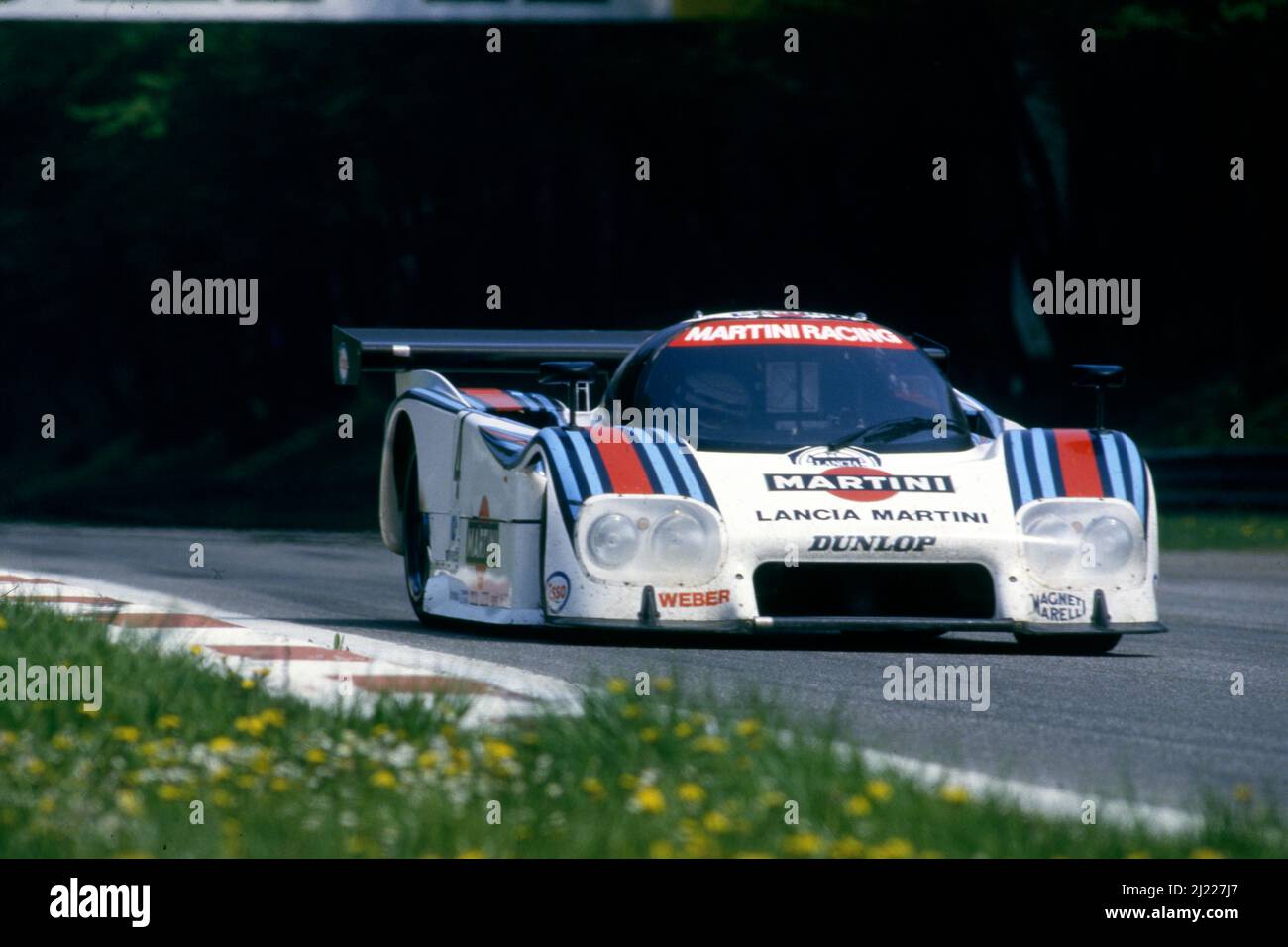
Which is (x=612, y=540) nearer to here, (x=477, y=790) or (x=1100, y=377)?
(x=1100, y=377)

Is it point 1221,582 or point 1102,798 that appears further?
point 1221,582

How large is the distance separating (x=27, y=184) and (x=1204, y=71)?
2246cm

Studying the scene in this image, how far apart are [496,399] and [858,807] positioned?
6.04m

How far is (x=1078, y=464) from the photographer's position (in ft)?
27.7

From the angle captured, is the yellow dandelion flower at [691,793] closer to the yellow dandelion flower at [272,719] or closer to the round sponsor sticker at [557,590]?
the yellow dandelion flower at [272,719]

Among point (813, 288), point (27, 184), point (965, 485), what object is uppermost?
point (27, 184)

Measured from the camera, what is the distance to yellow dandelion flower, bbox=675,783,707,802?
4.71 meters

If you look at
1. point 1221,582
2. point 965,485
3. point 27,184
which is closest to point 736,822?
point 965,485

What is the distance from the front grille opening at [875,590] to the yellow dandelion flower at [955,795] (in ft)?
10.2

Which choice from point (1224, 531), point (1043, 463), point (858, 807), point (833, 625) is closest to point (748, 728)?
point (858, 807)

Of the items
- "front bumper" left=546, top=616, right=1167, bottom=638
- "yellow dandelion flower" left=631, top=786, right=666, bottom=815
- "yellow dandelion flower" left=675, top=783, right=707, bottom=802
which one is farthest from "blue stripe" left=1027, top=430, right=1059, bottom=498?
"yellow dandelion flower" left=631, top=786, right=666, bottom=815

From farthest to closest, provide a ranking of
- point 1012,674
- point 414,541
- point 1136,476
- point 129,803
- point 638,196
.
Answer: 1. point 638,196
2. point 414,541
3. point 1136,476
4. point 1012,674
5. point 129,803
